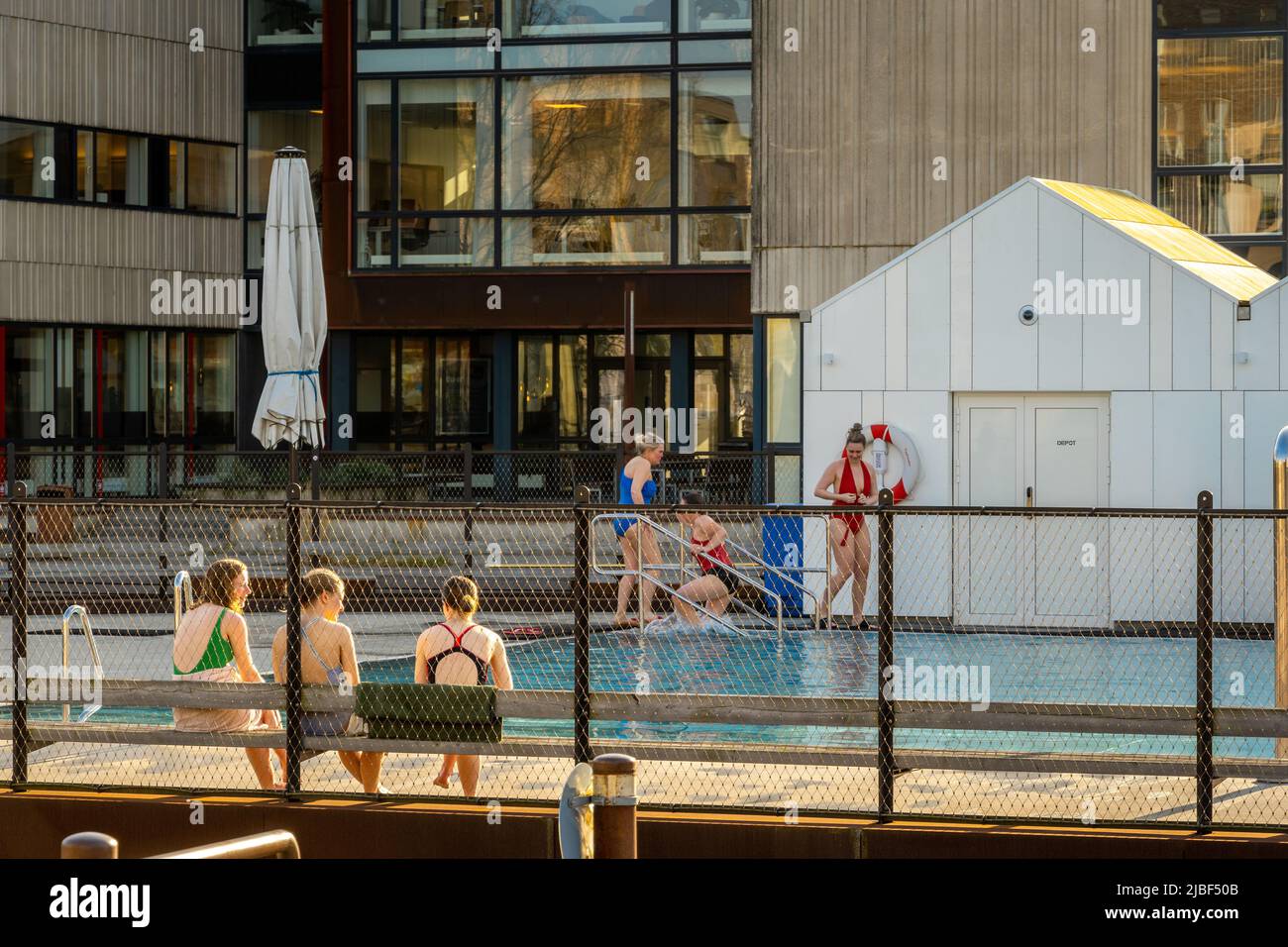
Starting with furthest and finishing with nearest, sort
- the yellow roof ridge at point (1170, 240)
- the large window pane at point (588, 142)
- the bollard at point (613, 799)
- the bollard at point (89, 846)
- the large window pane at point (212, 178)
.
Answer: the large window pane at point (212, 178) → the large window pane at point (588, 142) → the yellow roof ridge at point (1170, 240) → the bollard at point (613, 799) → the bollard at point (89, 846)

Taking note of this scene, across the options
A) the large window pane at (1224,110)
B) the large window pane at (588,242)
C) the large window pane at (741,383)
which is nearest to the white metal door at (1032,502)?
the large window pane at (1224,110)

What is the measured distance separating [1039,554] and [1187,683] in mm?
3320

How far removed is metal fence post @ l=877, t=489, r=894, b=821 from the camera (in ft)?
27.9

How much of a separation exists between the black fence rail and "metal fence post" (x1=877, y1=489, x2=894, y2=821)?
13.4 m

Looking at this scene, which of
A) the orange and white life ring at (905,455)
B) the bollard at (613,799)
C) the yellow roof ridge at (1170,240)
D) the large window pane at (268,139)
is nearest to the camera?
the bollard at (613,799)

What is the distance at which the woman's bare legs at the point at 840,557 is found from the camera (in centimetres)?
1623

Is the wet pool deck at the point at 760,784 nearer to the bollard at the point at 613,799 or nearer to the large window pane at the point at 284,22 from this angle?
the bollard at the point at 613,799

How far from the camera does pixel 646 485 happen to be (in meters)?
17.6

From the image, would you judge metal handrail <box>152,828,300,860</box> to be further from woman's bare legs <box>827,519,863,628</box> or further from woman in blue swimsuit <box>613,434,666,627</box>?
woman in blue swimsuit <box>613,434,666,627</box>

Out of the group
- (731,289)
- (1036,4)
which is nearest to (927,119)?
(1036,4)

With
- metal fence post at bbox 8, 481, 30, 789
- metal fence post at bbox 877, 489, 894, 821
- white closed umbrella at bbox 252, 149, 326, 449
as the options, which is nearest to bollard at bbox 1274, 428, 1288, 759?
metal fence post at bbox 877, 489, 894, 821

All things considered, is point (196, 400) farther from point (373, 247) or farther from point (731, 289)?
point (731, 289)

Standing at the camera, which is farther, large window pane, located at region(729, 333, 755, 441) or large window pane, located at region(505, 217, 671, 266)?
large window pane, located at region(729, 333, 755, 441)

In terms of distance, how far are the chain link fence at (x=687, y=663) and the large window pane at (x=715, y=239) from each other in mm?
6660
